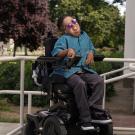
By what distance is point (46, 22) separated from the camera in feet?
92.7

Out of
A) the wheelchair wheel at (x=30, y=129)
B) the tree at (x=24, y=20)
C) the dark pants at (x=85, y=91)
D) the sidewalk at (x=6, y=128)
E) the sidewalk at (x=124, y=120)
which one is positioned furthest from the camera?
the tree at (x=24, y=20)

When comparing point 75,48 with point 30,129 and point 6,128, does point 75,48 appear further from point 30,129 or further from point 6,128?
point 6,128

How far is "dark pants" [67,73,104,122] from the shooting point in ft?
17.1

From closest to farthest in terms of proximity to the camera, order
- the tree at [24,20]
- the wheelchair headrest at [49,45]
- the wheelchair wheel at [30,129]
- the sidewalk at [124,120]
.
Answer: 1. the wheelchair headrest at [49,45]
2. the wheelchair wheel at [30,129]
3. the sidewalk at [124,120]
4. the tree at [24,20]

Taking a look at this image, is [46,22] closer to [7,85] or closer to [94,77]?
[7,85]

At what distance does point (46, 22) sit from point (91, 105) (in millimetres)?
23155

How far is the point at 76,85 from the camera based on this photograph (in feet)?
17.1

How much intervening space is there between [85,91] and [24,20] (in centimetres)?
2281

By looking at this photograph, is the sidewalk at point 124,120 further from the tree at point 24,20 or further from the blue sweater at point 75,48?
the tree at point 24,20

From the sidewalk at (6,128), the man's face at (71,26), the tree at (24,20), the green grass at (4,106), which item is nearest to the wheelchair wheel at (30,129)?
the sidewalk at (6,128)

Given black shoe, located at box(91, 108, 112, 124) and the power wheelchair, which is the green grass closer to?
the power wheelchair

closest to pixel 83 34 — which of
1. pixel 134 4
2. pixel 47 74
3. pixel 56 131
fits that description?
pixel 47 74

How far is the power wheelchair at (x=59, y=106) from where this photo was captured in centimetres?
529

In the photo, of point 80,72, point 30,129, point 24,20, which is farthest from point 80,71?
point 24,20
